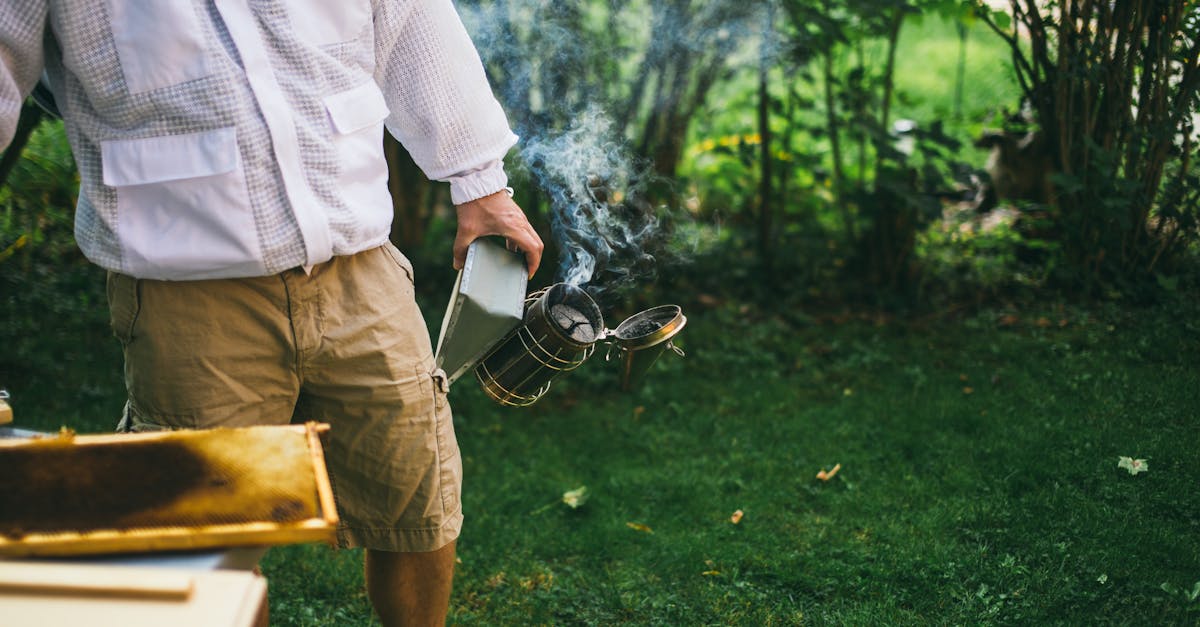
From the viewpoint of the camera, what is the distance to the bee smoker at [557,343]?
2266 mm

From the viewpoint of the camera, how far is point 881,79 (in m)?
4.91

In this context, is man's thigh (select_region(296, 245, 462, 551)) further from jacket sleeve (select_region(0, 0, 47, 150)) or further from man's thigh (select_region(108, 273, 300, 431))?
jacket sleeve (select_region(0, 0, 47, 150))

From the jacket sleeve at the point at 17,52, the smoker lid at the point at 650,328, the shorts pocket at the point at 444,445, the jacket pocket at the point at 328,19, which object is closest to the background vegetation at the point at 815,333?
the smoker lid at the point at 650,328

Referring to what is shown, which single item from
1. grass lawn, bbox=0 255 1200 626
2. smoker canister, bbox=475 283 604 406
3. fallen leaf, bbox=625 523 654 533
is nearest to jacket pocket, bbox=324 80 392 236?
smoker canister, bbox=475 283 604 406

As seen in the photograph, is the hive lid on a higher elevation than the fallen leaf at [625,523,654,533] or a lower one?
higher

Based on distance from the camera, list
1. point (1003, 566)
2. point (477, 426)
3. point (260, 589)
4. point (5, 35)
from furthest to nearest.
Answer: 1. point (477, 426)
2. point (1003, 566)
3. point (5, 35)
4. point (260, 589)

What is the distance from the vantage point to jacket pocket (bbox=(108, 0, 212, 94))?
169 cm

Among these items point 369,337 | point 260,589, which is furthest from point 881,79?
point 260,589

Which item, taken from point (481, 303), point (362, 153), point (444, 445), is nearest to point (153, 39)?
point (362, 153)

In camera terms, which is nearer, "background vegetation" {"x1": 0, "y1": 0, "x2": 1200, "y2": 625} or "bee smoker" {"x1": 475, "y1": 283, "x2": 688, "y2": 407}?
"bee smoker" {"x1": 475, "y1": 283, "x2": 688, "y2": 407}

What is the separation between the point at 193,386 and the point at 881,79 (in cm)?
398

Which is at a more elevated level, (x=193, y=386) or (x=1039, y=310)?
(x=193, y=386)

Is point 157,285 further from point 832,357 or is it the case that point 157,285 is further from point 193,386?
point 832,357

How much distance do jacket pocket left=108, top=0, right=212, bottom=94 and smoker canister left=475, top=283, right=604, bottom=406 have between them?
921 mm
